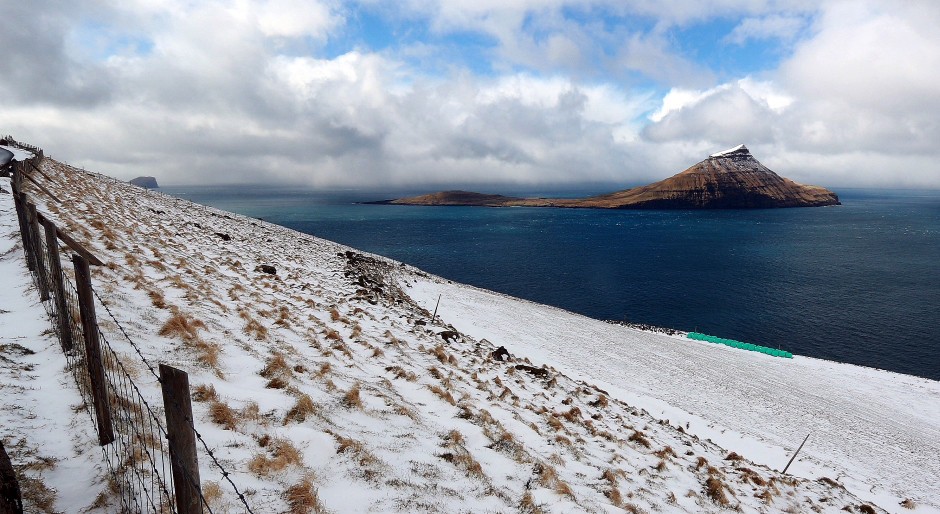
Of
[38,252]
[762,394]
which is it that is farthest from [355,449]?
[762,394]

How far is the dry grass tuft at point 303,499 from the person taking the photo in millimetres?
5832

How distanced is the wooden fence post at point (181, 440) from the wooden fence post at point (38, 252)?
8.02 metres

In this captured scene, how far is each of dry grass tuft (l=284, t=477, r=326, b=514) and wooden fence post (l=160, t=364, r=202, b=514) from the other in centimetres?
230

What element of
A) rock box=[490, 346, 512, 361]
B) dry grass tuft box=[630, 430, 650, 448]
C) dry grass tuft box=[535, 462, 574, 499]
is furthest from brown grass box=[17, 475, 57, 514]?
rock box=[490, 346, 512, 361]

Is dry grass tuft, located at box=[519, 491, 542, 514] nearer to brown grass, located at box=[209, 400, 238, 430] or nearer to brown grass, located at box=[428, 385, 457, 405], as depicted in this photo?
brown grass, located at box=[428, 385, 457, 405]

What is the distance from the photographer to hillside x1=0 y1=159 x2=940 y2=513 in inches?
271

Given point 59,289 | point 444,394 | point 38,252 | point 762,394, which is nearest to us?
A: point 59,289

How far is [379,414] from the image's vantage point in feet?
30.6

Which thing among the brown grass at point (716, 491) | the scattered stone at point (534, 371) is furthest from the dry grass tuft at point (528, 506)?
the scattered stone at point (534, 371)

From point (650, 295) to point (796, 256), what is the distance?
56.8 m

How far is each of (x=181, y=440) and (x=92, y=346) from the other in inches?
122

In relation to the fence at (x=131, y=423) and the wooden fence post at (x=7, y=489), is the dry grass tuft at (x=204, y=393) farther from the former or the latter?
the wooden fence post at (x=7, y=489)

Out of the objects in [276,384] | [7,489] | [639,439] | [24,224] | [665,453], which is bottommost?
[665,453]

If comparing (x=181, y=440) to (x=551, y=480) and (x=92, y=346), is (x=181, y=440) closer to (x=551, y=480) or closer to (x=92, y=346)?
(x=92, y=346)
